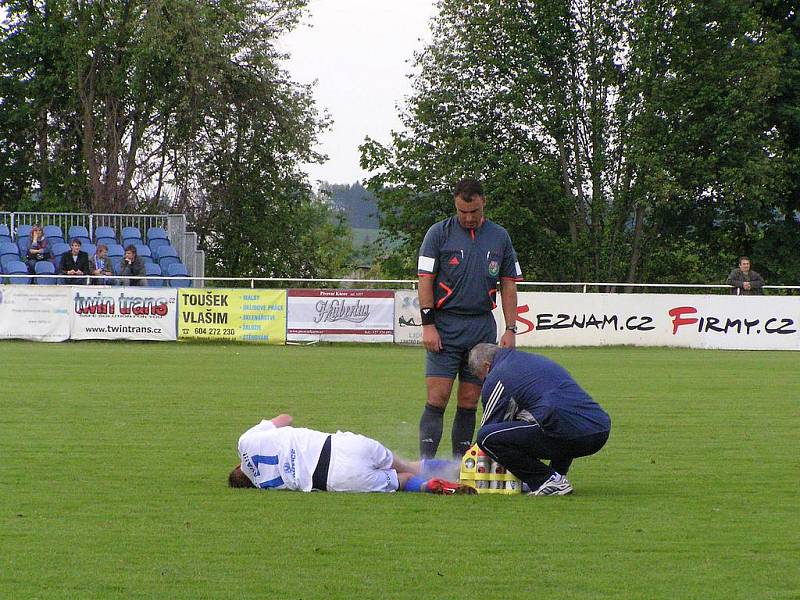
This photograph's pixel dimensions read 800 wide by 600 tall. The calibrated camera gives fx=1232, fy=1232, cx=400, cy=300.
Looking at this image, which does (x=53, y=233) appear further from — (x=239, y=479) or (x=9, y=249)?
(x=239, y=479)

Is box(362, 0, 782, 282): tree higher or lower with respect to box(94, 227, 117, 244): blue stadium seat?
higher

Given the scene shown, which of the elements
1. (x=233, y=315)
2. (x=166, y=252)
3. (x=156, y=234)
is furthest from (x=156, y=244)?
(x=233, y=315)

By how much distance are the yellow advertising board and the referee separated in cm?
1817

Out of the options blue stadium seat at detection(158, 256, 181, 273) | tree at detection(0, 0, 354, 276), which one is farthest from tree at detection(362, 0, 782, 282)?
blue stadium seat at detection(158, 256, 181, 273)

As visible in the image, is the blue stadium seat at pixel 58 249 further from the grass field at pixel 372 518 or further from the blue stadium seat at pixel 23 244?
the grass field at pixel 372 518

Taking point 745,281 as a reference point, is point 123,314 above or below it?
below

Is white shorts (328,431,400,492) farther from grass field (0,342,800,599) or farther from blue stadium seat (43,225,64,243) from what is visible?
blue stadium seat (43,225,64,243)

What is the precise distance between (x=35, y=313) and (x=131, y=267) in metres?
2.88

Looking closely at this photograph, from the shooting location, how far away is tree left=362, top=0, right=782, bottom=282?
1475 inches

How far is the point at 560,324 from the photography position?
90.0 feet

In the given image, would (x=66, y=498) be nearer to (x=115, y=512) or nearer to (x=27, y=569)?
(x=115, y=512)

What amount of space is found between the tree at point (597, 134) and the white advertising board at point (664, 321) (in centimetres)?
1010

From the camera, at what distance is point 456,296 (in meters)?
8.42

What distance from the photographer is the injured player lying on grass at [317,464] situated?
7.46m
